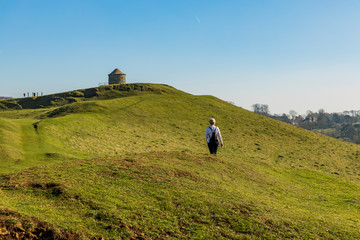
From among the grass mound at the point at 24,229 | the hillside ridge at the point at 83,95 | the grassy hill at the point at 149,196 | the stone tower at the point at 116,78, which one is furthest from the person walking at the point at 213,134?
the stone tower at the point at 116,78

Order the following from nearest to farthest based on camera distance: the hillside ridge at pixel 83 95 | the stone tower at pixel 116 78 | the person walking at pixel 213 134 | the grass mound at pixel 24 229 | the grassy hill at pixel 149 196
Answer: the grass mound at pixel 24 229
the grassy hill at pixel 149 196
the person walking at pixel 213 134
the hillside ridge at pixel 83 95
the stone tower at pixel 116 78

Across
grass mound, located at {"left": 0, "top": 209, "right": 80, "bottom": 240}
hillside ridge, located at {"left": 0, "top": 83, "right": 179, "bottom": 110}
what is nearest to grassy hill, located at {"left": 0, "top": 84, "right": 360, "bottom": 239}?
grass mound, located at {"left": 0, "top": 209, "right": 80, "bottom": 240}

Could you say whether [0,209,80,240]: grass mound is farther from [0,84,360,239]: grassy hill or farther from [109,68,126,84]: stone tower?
[109,68,126,84]: stone tower

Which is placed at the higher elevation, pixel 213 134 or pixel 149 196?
pixel 213 134

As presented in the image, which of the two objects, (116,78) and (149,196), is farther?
(116,78)

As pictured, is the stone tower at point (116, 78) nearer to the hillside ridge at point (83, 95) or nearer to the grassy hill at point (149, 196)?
the hillside ridge at point (83, 95)

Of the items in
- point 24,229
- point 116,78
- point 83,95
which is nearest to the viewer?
point 24,229

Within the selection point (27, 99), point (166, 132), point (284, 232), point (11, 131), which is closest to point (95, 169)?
point (284, 232)

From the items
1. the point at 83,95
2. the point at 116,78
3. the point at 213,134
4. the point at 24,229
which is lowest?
the point at 24,229

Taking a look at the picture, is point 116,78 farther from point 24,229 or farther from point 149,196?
point 24,229

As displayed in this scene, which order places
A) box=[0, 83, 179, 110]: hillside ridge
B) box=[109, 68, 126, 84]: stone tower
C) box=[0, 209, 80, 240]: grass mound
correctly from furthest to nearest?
1. box=[109, 68, 126, 84]: stone tower
2. box=[0, 83, 179, 110]: hillside ridge
3. box=[0, 209, 80, 240]: grass mound

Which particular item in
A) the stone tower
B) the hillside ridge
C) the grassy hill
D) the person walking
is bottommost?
the grassy hill

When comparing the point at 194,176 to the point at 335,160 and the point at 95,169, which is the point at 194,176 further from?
the point at 335,160

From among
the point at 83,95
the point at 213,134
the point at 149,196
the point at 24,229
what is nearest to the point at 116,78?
the point at 83,95
